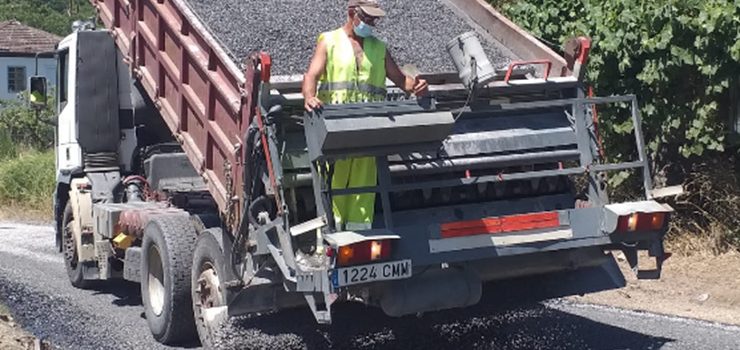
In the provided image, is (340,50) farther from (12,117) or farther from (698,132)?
(12,117)

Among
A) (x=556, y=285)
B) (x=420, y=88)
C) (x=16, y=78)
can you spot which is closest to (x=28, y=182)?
(x=556, y=285)

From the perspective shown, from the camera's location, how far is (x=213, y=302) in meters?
6.61

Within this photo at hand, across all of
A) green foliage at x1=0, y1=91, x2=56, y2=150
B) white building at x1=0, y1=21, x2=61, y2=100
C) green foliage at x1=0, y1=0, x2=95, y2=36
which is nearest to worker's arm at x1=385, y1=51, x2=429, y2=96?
green foliage at x1=0, y1=91, x2=56, y2=150

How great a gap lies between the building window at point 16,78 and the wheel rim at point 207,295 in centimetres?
4343

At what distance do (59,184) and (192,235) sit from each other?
3185 millimetres

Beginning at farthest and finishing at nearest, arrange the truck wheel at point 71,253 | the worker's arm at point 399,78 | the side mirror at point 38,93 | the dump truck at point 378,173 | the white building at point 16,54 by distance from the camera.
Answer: the white building at point 16,54 → the side mirror at point 38,93 → the truck wheel at point 71,253 → the worker's arm at point 399,78 → the dump truck at point 378,173

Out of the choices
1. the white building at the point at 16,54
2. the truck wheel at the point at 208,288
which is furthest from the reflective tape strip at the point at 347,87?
the white building at the point at 16,54

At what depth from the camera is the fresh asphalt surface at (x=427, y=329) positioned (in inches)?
267

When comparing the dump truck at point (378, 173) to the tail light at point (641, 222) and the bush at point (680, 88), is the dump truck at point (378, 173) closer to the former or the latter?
the tail light at point (641, 222)

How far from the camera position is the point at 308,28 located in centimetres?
728

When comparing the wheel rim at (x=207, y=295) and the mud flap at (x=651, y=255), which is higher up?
the mud flap at (x=651, y=255)

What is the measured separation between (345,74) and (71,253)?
4.83 m

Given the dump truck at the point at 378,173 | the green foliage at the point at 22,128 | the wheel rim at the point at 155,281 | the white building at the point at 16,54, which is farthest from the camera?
the white building at the point at 16,54

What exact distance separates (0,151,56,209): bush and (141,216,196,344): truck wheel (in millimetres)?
11883
